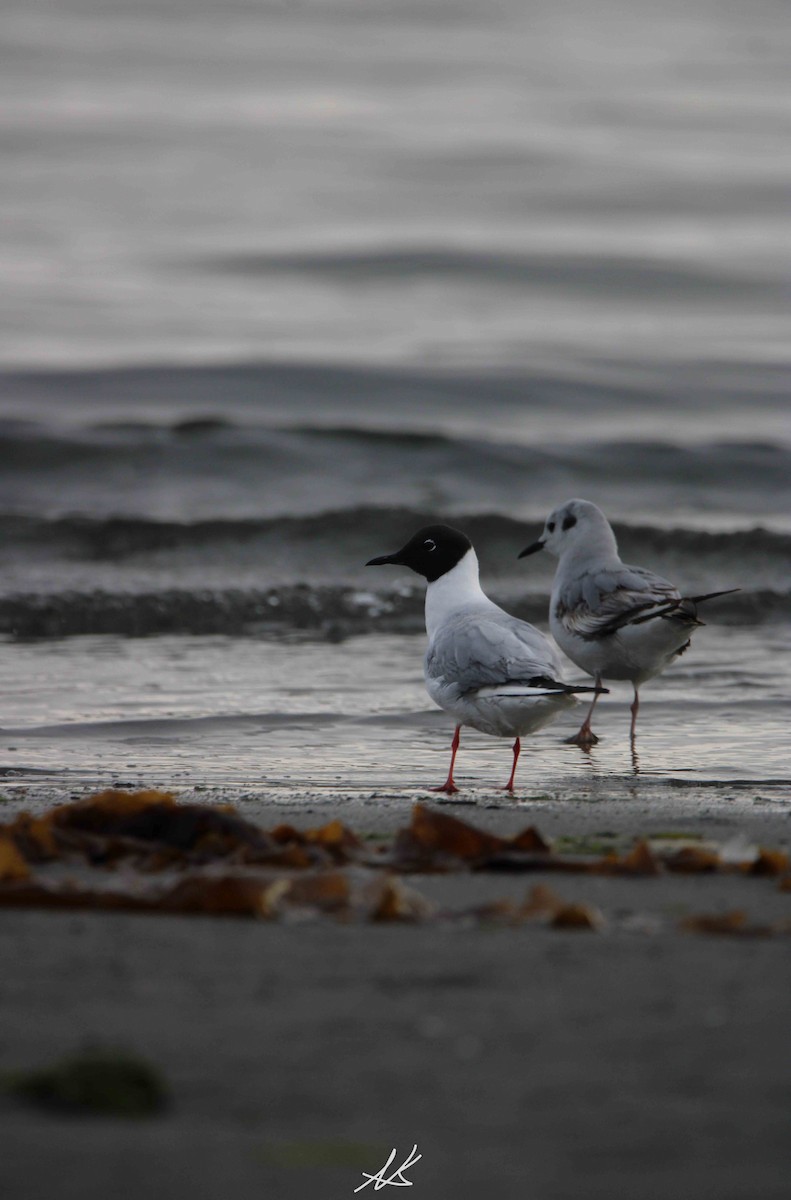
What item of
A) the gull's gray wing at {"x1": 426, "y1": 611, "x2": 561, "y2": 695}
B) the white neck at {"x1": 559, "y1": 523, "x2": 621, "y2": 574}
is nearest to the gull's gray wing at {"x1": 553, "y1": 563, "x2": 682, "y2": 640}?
the white neck at {"x1": 559, "y1": 523, "x2": 621, "y2": 574}

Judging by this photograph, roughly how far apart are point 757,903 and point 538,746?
386 cm

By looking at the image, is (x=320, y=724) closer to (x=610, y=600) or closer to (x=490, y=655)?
(x=490, y=655)

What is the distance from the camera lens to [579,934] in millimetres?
3035

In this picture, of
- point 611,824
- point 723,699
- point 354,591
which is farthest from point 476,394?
point 611,824

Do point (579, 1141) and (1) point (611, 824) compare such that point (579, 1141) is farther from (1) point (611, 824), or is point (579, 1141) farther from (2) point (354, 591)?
(2) point (354, 591)

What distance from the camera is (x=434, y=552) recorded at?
7.37 metres

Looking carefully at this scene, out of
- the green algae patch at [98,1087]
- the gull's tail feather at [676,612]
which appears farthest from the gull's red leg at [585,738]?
the green algae patch at [98,1087]

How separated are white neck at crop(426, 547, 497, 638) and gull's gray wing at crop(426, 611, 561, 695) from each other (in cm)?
59

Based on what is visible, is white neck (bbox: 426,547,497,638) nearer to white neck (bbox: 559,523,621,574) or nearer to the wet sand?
white neck (bbox: 559,523,621,574)

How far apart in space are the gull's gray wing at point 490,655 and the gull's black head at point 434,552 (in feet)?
2.61

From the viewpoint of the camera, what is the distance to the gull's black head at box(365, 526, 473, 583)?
7.35 metres

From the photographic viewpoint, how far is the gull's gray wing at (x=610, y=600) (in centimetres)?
765
